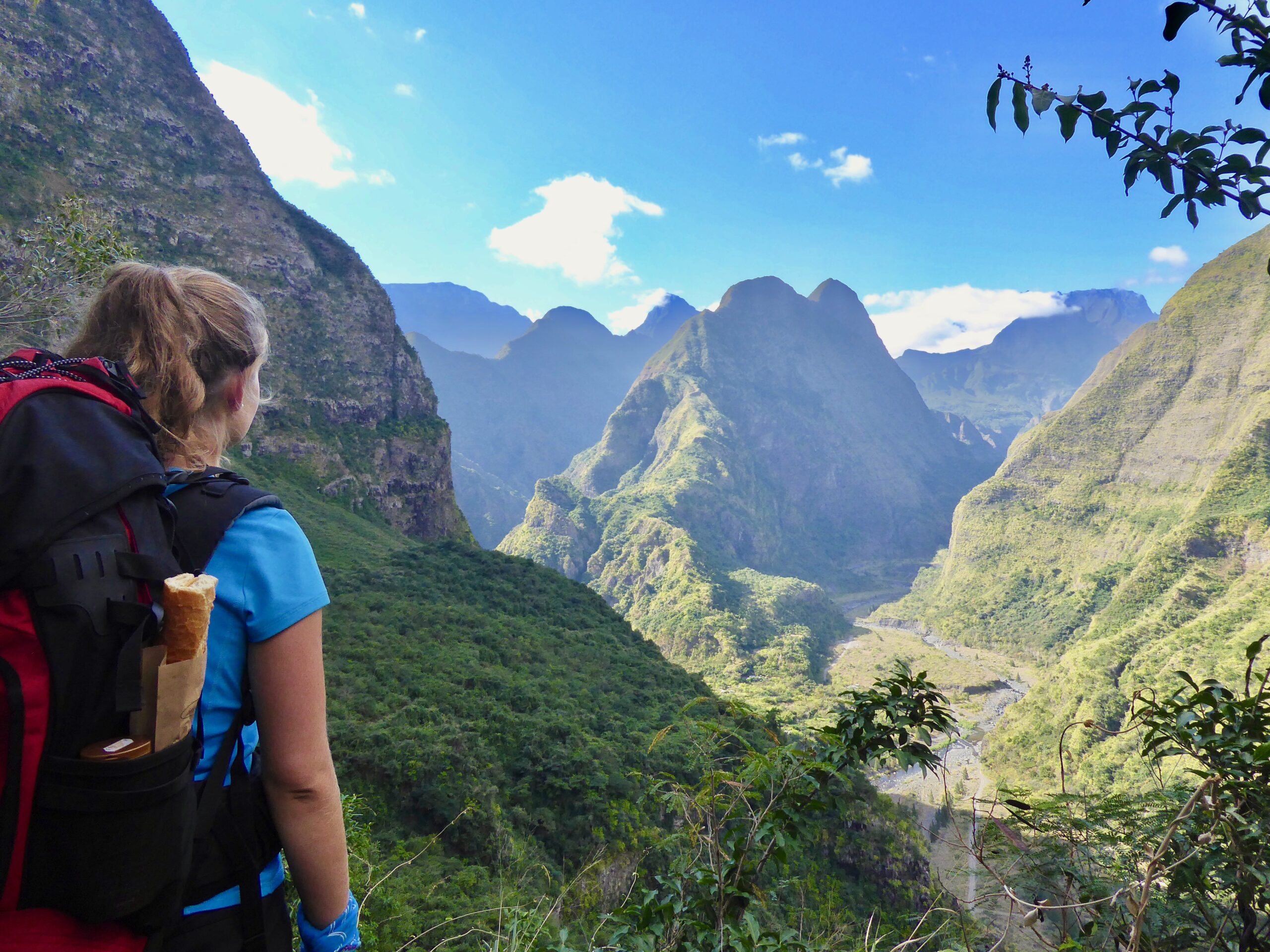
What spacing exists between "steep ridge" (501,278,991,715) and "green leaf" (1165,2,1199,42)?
53142mm

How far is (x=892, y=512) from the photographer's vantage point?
5330 inches

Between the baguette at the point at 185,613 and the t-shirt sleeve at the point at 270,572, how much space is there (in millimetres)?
196

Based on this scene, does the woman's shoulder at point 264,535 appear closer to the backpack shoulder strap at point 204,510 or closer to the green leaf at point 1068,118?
the backpack shoulder strap at point 204,510

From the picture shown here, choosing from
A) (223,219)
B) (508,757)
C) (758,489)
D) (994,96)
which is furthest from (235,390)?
(758,489)

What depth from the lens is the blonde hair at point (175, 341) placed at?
1404mm

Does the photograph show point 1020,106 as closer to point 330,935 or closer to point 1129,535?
point 330,935

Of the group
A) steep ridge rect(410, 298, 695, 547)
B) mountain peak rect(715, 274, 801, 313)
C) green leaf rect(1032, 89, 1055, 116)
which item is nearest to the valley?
green leaf rect(1032, 89, 1055, 116)

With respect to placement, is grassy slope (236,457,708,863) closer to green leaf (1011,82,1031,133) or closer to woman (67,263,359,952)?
woman (67,263,359,952)

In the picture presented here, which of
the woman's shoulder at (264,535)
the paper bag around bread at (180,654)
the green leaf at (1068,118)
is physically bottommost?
the paper bag around bread at (180,654)

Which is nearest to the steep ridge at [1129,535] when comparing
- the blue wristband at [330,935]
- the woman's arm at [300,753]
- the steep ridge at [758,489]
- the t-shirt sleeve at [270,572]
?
the steep ridge at [758,489]

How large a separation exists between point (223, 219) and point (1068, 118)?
142ft

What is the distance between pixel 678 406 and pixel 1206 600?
9425cm

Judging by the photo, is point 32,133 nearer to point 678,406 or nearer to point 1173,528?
point 1173,528

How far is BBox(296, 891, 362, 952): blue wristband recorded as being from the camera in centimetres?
148
